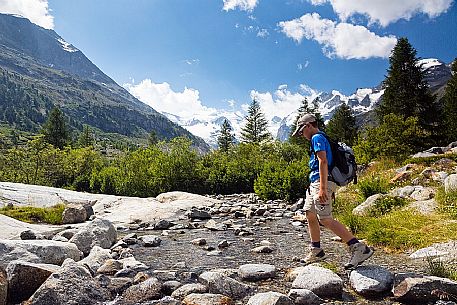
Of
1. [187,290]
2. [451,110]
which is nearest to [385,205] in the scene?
[187,290]

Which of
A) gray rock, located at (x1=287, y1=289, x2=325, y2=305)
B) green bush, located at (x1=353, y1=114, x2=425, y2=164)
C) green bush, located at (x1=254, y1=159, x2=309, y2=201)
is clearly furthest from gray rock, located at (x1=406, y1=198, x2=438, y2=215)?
green bush, located at (x1=353, y1=114, x2=425, y2=164)

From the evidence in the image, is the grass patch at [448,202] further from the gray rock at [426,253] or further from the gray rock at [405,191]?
the gray rock at [426,253]

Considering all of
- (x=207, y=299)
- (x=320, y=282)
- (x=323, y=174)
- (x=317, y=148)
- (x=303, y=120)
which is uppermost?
(x=303, y=120)

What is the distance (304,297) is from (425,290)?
1562 millimetres

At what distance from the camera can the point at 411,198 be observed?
11.5m

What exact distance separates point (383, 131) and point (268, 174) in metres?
11.5

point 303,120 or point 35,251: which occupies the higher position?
point 303,120

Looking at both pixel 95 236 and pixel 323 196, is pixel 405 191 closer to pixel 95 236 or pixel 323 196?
pixel 323 196

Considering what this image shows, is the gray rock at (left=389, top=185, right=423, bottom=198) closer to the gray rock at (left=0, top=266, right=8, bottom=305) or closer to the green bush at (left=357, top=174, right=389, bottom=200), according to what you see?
the green bush at (left=357, top=174, right=389, bottom=200)

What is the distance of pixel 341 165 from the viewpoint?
569 cm

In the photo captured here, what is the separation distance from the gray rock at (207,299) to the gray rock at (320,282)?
3.64ft

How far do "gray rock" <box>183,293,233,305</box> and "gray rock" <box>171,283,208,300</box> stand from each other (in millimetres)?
284

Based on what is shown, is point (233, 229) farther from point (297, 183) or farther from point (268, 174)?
point (268, 174)

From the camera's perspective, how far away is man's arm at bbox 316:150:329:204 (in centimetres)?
550
